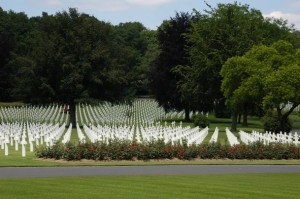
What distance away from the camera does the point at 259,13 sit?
212ft

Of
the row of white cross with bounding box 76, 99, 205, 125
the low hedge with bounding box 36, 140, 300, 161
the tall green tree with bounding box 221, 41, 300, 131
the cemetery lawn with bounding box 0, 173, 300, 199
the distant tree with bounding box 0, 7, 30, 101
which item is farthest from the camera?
the distant tree with bounding box 0, 7, 30, 101

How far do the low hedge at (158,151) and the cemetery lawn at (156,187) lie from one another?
6.62 m

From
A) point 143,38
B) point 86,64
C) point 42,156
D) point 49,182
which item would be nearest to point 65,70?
point 86,64

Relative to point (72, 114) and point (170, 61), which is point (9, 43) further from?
point (72, 114)

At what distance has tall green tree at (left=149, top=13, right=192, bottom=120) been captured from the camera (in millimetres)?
71250

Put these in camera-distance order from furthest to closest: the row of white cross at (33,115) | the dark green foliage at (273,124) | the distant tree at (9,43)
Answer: the distant tree at (9,43)
the row of white cross at (33,115)
the dark green foliage at (273,124)

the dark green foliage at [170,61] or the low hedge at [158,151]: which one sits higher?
the dark green foliage at [170,61]

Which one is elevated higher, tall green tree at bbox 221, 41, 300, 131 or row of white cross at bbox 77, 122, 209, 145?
tall green tree at bbox 221, 41, 300, 131

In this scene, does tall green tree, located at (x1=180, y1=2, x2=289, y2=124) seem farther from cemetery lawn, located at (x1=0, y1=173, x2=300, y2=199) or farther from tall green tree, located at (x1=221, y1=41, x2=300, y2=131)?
cemetery lawn, located at (x1=0, y1=173, x2=300, y2=199)

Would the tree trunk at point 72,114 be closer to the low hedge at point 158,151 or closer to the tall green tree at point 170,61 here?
the tall green tree at point 170,61

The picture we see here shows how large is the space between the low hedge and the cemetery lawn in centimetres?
662

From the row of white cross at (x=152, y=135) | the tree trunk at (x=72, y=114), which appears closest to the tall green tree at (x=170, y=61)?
the tree trunk at (x=72, y=114)

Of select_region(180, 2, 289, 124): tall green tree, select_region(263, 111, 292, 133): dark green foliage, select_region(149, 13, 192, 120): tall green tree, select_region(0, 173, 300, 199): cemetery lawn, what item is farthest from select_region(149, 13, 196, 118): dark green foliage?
select_region(0, 173, 300, 199): cemetery lawn

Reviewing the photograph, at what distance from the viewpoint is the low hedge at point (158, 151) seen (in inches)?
1009
